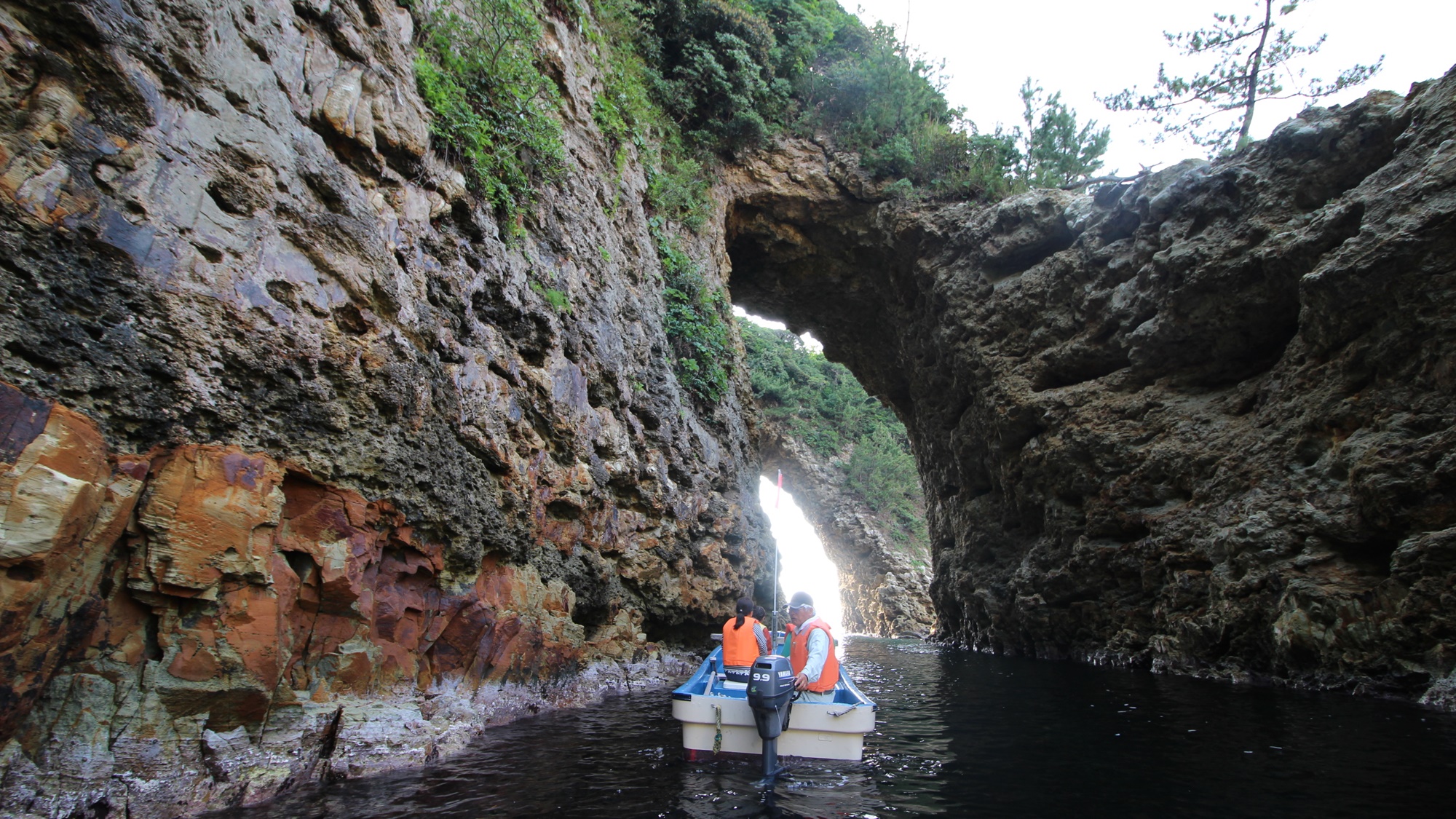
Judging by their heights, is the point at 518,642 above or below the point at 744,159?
below

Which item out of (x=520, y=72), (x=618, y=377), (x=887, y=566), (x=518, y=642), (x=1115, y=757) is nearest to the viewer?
(x=1115, y=757)

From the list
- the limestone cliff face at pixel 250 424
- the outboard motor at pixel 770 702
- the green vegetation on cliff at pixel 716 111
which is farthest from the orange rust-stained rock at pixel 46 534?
the green vegetation on cliff at pixel 716 111

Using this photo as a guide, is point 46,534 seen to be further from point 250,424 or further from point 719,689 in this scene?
point 719,689

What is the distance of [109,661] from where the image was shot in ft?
10.6

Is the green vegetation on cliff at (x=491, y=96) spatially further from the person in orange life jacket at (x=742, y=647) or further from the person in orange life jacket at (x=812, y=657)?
the person in orange life jacket at (x=812, y=657)

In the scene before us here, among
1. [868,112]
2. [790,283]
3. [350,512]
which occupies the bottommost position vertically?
[350,512]

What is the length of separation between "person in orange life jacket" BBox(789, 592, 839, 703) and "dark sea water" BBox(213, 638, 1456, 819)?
56cm

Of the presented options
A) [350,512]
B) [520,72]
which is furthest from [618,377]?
[350,512]

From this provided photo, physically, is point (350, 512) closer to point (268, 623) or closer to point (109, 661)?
point (268, 623)

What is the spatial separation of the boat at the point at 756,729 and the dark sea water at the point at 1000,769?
0.39 ft

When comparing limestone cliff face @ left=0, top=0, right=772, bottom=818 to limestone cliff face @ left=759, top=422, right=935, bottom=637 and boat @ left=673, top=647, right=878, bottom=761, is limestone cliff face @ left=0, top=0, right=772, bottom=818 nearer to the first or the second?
boat @ left=673, top=647, right=878, bottom=761

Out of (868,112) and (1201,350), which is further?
(868,112)

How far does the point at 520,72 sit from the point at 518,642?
21.4 feet

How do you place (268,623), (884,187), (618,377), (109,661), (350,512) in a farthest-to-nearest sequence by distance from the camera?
(884,187)
(618,377)
(350,512)
(268,623)
(109,661)
